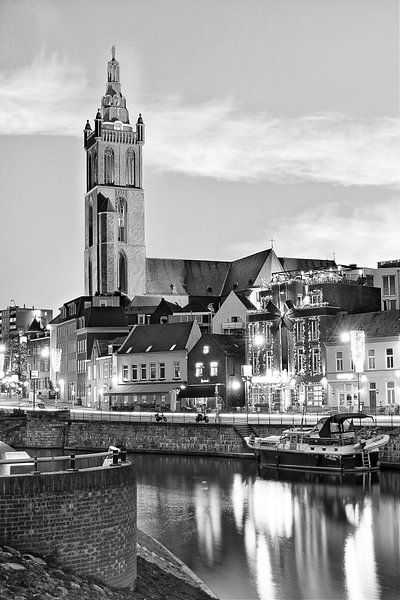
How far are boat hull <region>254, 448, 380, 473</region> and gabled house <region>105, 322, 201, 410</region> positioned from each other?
3349 cm

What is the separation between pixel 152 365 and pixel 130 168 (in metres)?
67.7

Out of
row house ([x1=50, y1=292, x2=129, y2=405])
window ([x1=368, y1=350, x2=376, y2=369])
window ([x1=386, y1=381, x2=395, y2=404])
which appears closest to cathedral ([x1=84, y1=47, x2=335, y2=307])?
row house ([x1=50, y1=292, x2=129, y2=405])

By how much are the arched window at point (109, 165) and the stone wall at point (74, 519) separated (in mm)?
138925

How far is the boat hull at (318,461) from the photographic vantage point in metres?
53.8

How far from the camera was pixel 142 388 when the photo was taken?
95.9 m

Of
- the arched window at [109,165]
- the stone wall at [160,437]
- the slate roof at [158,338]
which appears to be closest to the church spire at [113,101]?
the arched window at [109,165]

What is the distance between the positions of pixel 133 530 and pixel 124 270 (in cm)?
12844

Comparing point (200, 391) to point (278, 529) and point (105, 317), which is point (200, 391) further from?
point (278, 529)

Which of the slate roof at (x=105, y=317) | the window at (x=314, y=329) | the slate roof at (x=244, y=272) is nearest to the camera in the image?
the window at (x=314, y=329)

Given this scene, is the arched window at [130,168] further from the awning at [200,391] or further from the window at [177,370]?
the awning at [200,391]

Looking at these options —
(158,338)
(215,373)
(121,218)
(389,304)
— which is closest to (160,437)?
(215,373)

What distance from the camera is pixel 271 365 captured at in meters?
85.0

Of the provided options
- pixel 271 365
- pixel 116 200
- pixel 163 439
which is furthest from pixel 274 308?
pixel 116 200

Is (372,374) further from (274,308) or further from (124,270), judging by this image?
(124,270)
